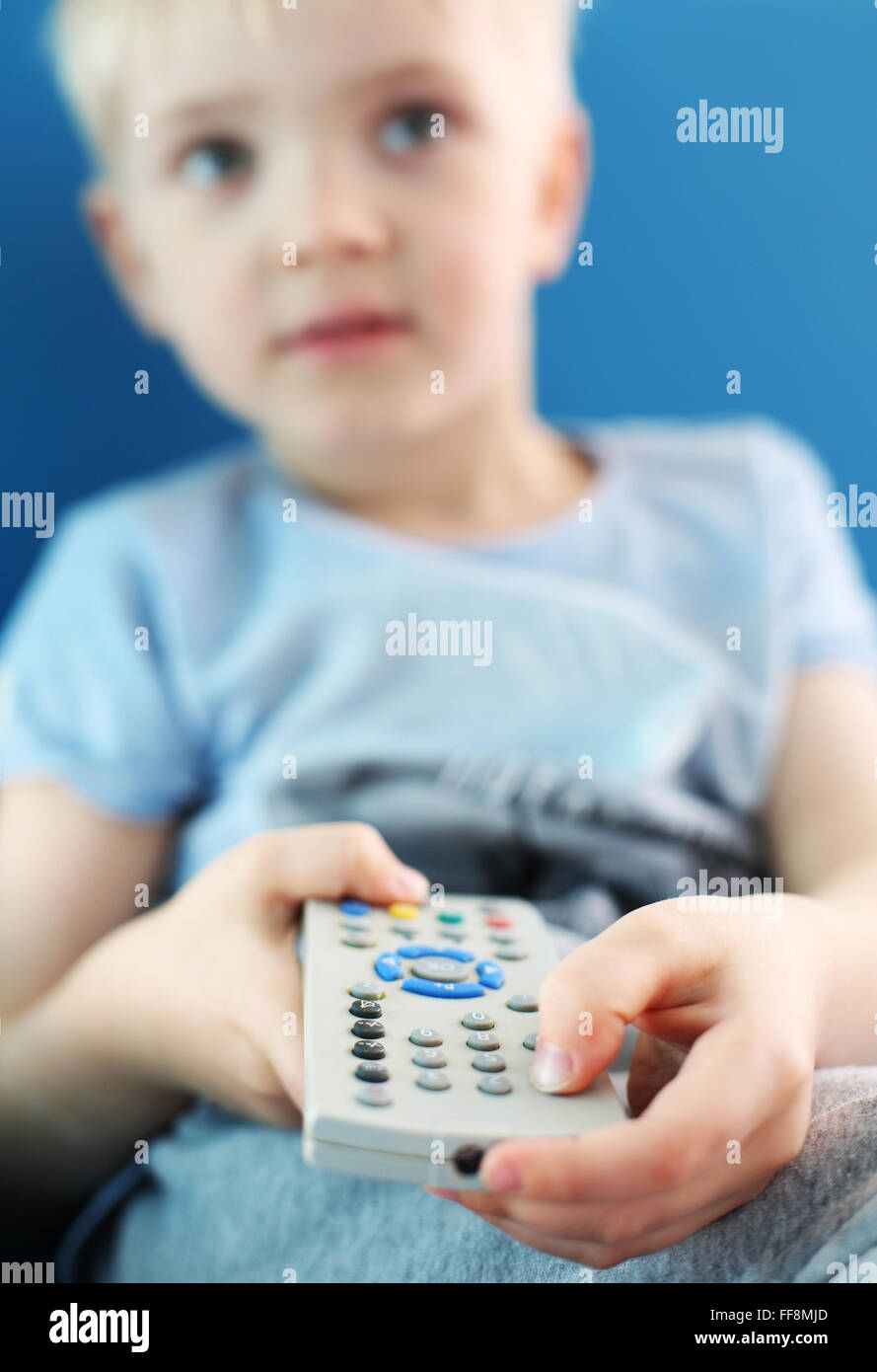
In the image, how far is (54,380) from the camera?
25.5 inches

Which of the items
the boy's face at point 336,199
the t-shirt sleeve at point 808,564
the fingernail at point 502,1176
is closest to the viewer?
the fingernail at point 502,1176

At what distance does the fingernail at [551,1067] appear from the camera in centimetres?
30

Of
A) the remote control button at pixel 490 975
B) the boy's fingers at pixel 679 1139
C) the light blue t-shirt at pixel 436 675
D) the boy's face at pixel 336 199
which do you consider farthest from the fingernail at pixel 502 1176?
the boy's face at pixel 336 199

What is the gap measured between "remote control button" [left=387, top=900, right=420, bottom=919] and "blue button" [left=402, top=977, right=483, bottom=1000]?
0.05 m

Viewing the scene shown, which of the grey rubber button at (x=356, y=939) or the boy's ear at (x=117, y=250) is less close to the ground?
the boy's ear at (x=117, y=250)

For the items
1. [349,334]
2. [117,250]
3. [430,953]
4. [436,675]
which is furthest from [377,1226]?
[117,250]

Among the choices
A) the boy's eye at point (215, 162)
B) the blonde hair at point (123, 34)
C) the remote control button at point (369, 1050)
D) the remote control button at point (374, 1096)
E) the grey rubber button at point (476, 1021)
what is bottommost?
the grey rubber button at point (476, 1021)

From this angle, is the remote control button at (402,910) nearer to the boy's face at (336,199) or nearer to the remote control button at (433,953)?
the remote control button at (433,953)

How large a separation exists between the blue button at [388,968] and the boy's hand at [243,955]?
27 millimetres

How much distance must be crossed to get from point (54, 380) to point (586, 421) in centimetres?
32

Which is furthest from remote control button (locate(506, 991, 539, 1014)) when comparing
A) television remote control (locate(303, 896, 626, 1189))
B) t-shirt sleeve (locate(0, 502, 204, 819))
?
t-shirt sleeve (locate(0, 502, 204, 819))

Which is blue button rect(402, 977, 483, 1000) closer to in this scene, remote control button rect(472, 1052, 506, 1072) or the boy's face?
remote control button rect(472, 1052, 506, 1072)
